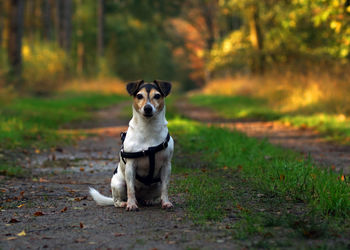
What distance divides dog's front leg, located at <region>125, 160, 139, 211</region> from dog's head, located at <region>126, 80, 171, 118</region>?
570 millimetres

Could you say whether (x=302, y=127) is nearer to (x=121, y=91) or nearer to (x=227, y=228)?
(x=227, y=228)

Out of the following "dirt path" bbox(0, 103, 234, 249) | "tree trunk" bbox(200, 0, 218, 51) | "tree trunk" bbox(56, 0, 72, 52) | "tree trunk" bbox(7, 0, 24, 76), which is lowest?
"dirt path" bbox(0, 103, 234, 249)

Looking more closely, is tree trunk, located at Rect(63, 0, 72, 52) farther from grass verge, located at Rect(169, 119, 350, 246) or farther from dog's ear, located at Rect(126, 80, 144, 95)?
dog's ear, located at Rect(126, 80, 144, 95)

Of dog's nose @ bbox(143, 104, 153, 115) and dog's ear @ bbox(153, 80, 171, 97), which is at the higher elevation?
dog's ear @ bbox(153, 80, 171, 97)

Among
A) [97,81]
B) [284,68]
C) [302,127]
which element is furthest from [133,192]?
[97,81]

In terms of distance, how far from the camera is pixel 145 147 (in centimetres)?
518

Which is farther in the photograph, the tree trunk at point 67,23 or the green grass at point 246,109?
the tree trunk at point 67,23

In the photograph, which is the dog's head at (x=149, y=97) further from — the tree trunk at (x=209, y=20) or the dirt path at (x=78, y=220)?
the tree trunk at (x=209, y=20)

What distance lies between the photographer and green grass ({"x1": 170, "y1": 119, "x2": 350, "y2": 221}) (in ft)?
16.1

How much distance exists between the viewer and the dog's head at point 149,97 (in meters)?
5.09

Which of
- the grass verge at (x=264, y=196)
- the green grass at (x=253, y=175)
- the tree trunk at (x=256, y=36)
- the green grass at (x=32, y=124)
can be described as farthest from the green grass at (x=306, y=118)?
the green grass at (x=32, y=124)

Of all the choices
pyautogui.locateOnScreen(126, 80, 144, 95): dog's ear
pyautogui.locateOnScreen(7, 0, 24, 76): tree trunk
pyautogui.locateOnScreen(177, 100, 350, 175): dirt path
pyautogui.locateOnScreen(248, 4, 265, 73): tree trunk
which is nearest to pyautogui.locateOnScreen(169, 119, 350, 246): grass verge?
pyautogui.locateOnScreen(177, 100, 350, 175): dirt path

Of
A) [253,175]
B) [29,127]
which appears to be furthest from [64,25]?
[253,175]

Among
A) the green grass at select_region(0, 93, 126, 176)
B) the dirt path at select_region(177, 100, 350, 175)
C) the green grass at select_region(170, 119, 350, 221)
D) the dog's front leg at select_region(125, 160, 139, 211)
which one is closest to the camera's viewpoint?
the green grass at select_region(170, 119, 350, 221)
